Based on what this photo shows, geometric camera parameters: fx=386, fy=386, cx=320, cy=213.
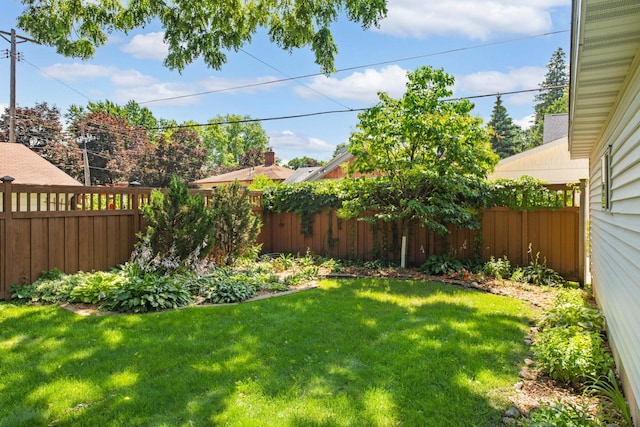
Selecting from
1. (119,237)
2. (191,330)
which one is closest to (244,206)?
(119,237)

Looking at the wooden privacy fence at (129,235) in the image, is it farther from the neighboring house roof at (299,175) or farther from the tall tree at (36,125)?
the tall tree at (36,125)

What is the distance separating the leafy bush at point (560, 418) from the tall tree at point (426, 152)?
481cm

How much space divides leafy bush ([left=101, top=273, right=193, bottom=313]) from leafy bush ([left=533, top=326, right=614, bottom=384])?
4046mm

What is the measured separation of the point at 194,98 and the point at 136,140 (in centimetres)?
1862

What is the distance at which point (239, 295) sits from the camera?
5348mm

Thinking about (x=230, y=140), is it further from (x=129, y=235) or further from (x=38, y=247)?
(x=38, y=247)

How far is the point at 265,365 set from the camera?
315 centimetres

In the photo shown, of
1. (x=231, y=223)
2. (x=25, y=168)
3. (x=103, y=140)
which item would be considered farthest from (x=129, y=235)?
(x=103, y=140)

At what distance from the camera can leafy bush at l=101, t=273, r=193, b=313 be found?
4.69 meters

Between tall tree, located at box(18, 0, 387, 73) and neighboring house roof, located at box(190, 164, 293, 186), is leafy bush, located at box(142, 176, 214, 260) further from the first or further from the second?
neighboring house roof, located at box(190, 164, 293, 186)

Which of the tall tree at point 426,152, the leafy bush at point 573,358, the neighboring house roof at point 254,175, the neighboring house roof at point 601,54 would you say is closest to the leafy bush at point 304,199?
the tall tree at point 426,152

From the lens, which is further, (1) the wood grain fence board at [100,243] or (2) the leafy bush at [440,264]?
(2) the leafy bush at [440,264]

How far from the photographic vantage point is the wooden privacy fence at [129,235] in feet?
17.3

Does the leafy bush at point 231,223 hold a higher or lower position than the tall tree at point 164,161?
lower
